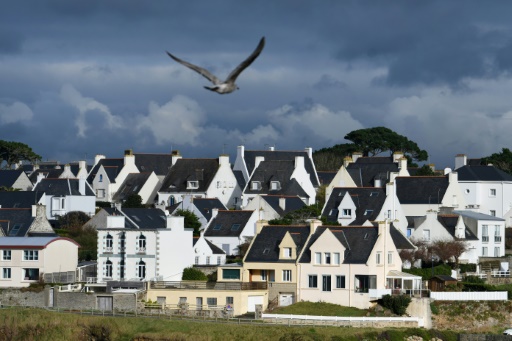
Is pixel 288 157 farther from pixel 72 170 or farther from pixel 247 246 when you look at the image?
pixel 247 246

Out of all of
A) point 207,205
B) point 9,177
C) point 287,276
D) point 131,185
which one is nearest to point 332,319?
point 287,276

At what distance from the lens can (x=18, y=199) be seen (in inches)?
3374

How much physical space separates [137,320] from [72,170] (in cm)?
5456

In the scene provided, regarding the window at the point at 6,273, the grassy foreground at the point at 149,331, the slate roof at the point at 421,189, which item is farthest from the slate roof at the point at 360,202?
the window at the point at 6,273

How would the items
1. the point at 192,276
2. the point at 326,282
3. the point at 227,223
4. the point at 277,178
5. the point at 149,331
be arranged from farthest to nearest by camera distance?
the point at 277,178
the point at 227,223
the point at 192,276
the point at 326,282
the point at 149,331

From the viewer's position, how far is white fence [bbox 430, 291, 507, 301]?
63875mm

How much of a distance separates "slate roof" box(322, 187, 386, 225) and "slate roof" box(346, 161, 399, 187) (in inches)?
418

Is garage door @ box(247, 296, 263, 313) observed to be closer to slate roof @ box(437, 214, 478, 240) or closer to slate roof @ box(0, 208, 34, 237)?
slate roof @ box(437, 214, 478, 240)

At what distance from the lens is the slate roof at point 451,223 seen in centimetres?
7538

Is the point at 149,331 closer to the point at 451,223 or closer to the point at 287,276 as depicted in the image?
the point at 287,276

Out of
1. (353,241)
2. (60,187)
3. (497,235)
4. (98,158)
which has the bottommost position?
(353,241)

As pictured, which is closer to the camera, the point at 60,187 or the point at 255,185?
the point at 255,185

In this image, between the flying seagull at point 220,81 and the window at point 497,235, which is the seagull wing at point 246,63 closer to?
the flying seagull at point 220,81

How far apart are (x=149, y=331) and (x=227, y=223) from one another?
2013cm
